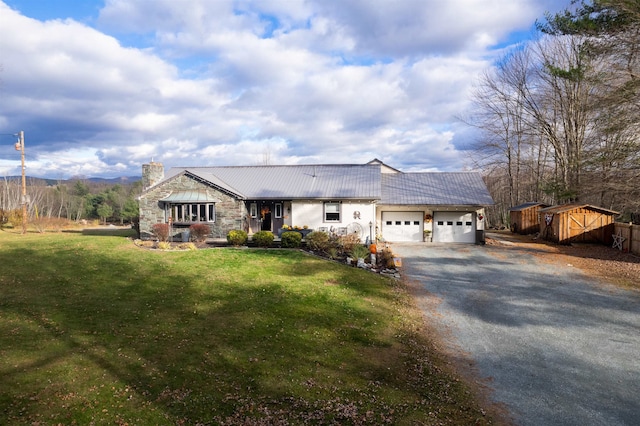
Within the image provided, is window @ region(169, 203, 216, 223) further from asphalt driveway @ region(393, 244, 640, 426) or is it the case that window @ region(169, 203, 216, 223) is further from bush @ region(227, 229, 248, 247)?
asphalt driveway @ region(393, 244, 640, 426)

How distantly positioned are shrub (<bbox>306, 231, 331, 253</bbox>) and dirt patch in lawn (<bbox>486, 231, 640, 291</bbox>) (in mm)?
10683

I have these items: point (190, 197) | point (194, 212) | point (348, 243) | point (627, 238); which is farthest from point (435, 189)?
point (190, 197)

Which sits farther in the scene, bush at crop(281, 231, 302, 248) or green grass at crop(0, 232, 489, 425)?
bush at crop(281, 231, 302, 248)

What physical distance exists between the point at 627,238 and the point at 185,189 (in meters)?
24.7

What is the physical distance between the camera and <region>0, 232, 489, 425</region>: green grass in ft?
18.5

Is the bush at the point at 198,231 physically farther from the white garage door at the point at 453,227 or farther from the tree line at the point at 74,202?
the tree line at the point at 74,202

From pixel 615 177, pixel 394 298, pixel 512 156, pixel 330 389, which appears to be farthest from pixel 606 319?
pixel 512 156

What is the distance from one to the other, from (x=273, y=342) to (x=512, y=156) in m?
38.5

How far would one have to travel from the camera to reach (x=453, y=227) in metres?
24.8

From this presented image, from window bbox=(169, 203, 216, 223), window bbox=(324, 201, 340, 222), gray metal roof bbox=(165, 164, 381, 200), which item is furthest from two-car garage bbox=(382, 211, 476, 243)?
window bbox=(169, 203, 216, 223)

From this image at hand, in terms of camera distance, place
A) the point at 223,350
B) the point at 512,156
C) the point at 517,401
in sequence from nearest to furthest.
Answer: the point at 517,401 → the point at 223,350 → the point at 512,156

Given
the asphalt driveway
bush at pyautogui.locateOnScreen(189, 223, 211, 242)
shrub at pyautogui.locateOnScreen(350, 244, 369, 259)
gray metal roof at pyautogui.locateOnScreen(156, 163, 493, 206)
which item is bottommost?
the asphalt driveway

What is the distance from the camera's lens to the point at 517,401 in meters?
6.42

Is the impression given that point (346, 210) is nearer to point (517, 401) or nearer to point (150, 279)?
point (150, 279)
